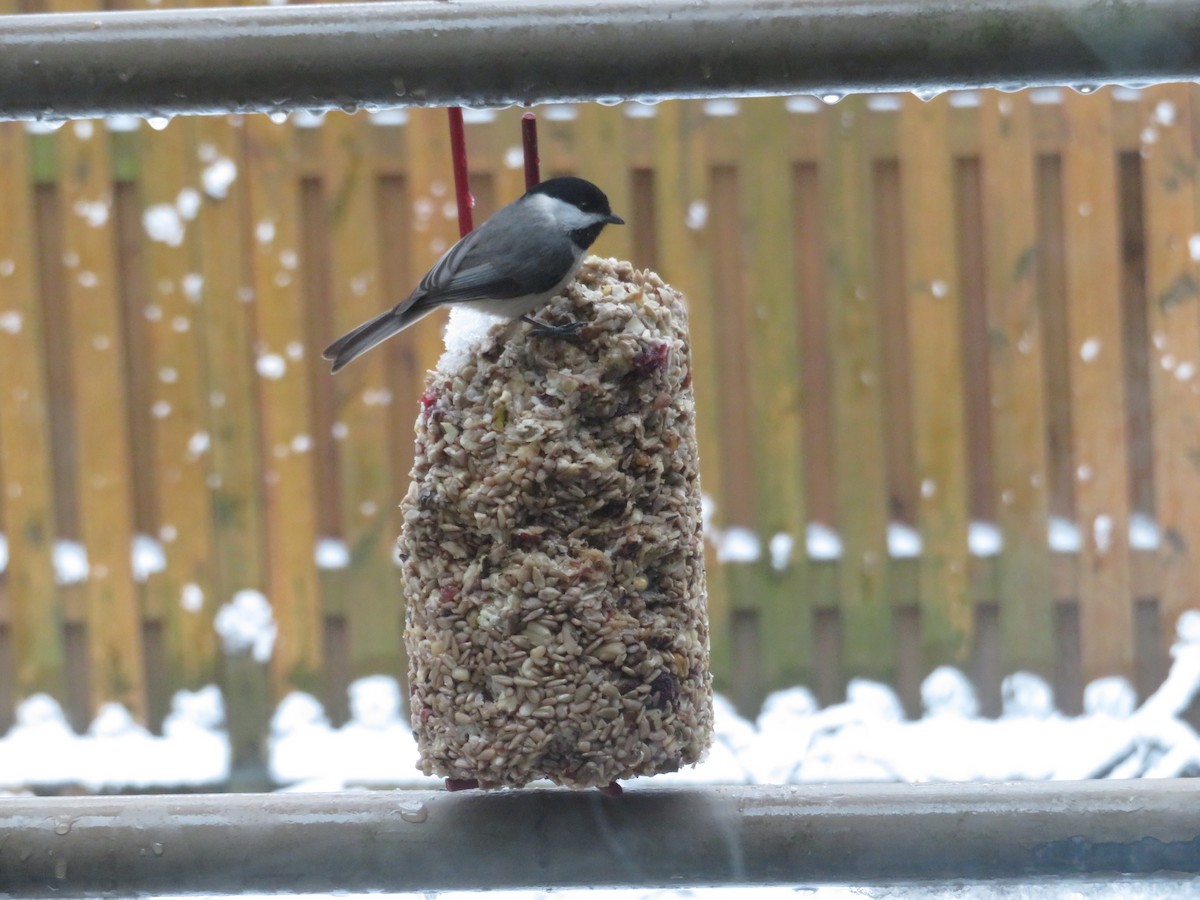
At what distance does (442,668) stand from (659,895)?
432 mm

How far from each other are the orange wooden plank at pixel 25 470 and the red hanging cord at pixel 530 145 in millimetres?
2139

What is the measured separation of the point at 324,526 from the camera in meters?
2.85

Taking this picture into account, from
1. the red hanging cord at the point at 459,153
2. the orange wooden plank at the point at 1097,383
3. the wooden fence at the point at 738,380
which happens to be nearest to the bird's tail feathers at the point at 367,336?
the red hanging cord at the point at 459,153

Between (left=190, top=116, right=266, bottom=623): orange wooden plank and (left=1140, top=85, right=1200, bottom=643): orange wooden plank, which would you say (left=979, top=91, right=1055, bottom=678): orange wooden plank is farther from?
(left=190, top=116, right=266, bottom=623): orange wooden plank

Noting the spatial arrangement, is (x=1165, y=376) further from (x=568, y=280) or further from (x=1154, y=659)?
(x=568, y=280)

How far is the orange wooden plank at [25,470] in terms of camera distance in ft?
9.03

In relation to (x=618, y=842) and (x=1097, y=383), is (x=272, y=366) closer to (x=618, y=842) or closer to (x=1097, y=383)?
(x=1097, y=383)

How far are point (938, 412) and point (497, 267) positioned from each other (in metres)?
2.02

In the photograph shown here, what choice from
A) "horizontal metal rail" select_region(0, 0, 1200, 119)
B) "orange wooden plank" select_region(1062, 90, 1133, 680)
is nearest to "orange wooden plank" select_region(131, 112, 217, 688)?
"orange wooden plank" select_region(1062, 90, 1133, 680)

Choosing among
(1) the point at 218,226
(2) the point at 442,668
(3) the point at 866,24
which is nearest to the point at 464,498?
(2) the point at 442,668

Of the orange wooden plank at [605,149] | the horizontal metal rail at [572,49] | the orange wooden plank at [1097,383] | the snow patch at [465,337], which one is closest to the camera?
the horizontal metal rail at [572,49]

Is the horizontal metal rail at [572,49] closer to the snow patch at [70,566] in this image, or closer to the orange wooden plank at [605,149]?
the orange wooden plank at [605,149]

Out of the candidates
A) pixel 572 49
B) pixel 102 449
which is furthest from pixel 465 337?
pixel 102 449

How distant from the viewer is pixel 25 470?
9.10ft
